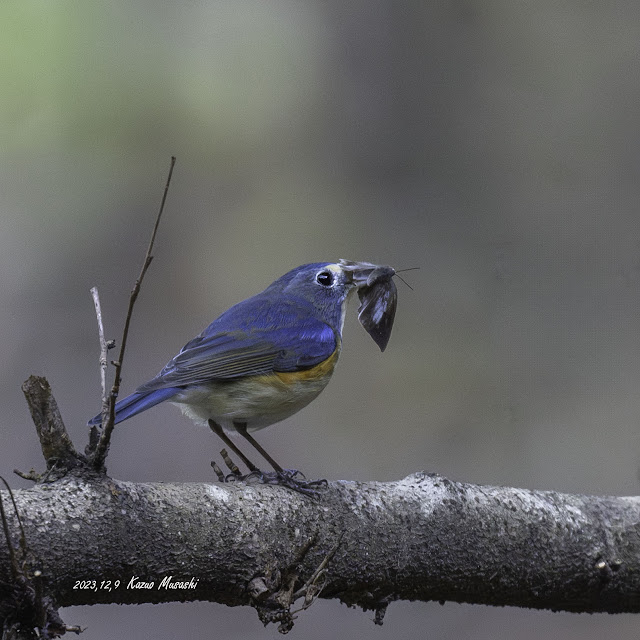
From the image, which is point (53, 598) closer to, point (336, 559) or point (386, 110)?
point (336, 559)

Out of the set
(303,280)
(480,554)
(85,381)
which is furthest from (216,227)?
(480,554)

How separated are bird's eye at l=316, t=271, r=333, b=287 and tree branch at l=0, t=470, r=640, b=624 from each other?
117cm

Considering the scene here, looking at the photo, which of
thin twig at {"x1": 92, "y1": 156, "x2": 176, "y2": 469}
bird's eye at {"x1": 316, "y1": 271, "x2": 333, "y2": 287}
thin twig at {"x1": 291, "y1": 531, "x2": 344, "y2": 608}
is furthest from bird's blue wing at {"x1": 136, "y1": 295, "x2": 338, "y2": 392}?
thin twig at {"x1": 291, "y1": 531, "x2": 344, "y2": 608}

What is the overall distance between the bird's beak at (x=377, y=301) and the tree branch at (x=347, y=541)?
68cm

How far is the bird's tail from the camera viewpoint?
259 centimetres

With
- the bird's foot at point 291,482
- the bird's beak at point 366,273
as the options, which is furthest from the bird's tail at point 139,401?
the bird's beak at point 366,273

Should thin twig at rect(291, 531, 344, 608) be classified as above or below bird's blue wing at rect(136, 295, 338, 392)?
below

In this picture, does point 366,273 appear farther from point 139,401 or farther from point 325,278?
point 139,401

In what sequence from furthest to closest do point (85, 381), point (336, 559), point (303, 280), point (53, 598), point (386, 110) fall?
point (386, 110)
point (85, 381)
point (303, 280)
point (336, 559)
point (53, 598)

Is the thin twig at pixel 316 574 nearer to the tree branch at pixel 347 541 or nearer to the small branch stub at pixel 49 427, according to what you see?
the tree branch at pixel 347 541

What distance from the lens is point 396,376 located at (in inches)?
188

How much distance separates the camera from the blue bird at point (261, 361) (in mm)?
2863

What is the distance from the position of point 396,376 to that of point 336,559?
107 inches

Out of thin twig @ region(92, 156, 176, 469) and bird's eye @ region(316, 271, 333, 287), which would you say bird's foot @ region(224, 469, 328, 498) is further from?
bird's eye @ region(316, 271, 333, 287)
